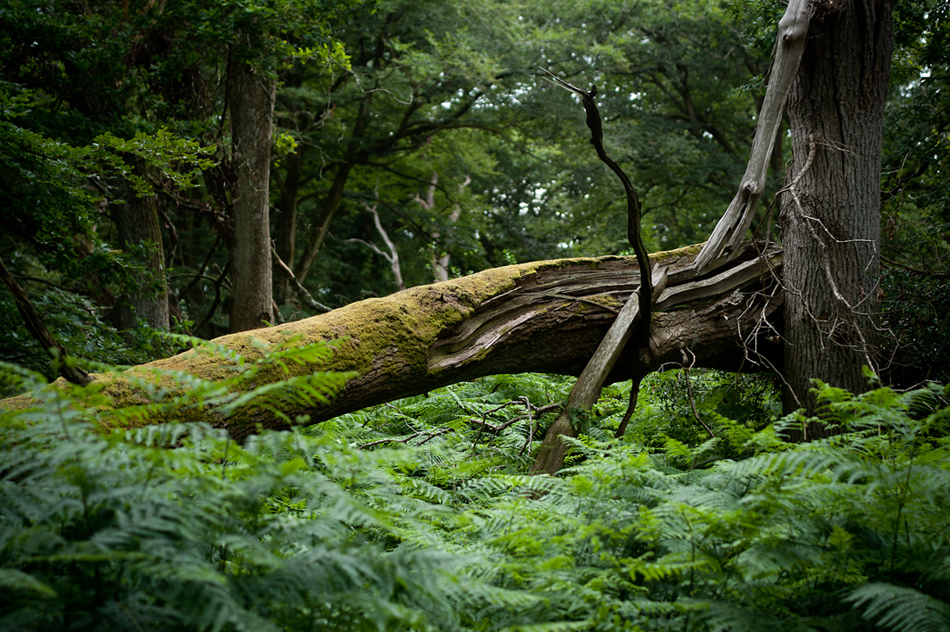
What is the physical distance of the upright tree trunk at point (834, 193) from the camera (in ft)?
16.6

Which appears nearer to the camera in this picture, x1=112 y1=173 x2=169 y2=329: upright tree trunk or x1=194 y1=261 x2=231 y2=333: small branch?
x1=194 y1=261 x2=231 y2=333: small branch

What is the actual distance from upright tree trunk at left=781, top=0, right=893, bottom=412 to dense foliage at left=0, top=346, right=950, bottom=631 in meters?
2.08

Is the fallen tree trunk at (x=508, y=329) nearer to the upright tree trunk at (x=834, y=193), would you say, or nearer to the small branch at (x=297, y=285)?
the upright tree trunk at (x=834, y=193)

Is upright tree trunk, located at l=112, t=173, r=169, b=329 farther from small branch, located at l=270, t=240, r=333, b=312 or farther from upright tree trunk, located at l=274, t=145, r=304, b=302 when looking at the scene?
upright tree trunk, located at l=274, t=145, r=304, b=302

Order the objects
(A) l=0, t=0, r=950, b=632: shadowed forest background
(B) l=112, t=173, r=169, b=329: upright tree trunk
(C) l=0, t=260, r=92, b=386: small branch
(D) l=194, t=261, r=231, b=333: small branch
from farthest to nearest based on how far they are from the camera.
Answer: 1. (B) l=112, t=173, r=169, b=329: upright tree trunk
2. (D) l=194, t=261, r=231, b=333: small branch
3. (C) l=0, t=260, r=92, b=386: small branch
4. (A) l=0, t=0, r=950, b=632: shadowed forest background

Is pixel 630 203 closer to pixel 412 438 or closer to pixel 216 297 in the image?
pixel 412 438

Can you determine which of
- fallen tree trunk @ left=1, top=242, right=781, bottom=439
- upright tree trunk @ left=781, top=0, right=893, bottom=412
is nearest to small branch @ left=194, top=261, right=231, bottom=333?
fallen tree trunk @ left=1, top=242, right=781, bottom=439

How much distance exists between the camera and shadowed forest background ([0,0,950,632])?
6.20ft

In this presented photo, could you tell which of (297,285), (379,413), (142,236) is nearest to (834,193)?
(379,413)

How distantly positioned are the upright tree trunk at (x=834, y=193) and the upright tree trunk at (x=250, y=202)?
5808mm

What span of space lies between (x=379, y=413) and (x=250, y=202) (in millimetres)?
3471

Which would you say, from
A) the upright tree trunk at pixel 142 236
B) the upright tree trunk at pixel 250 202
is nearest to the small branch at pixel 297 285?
the upright tree trunk at pixel 250 202

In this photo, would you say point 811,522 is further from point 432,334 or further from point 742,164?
point 742,164

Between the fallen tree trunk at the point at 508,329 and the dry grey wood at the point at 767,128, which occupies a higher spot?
the dry grey wood at the point at 767,128
